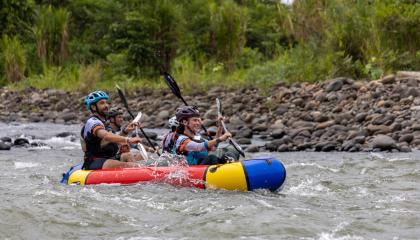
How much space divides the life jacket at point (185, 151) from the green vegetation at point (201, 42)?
24.7 ft

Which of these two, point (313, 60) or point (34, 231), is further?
point (313, 60)

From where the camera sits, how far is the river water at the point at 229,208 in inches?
255

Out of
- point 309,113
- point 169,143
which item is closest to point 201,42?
point 309,113

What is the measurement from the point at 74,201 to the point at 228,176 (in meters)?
1.73

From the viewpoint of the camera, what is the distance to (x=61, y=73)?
74.4ft

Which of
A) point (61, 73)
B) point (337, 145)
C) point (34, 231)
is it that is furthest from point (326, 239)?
point (61, 73)

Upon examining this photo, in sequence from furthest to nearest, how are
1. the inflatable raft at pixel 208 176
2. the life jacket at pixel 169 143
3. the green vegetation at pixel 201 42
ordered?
1. the green vegetation at pixel 201 42
2. the life jacket at pixel 169 143
3. the inflatable raft at pixel 208 176

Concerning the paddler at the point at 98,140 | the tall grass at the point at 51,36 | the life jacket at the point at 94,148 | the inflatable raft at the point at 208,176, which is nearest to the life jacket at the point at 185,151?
the inflatable raft at the point at 208,176

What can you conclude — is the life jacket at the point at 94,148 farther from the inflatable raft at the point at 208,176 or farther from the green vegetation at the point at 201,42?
the green vegetation at the point at 201,42

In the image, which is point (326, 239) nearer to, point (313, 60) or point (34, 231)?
point (34, 231)

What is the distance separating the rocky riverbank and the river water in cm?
195

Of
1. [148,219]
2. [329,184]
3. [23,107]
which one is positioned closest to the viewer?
[148,219]

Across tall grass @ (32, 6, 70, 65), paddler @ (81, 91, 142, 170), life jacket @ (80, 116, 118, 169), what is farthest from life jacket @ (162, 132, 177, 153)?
tall grass @ (32, 6, 70, 65)

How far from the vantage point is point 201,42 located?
73.2ft
